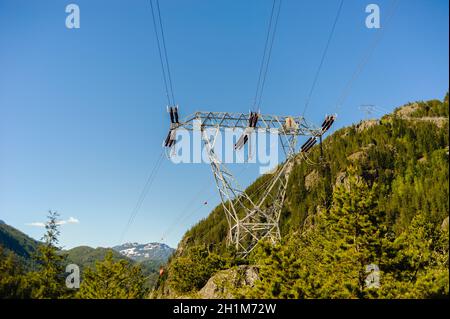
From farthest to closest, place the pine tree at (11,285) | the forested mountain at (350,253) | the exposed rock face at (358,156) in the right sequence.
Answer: the exposed rock face at (358,156), the pine tree at (11,285), the forested mountain at (350,253)

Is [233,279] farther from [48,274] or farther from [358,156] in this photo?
[358,156]

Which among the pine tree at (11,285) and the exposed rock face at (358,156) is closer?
the pine tree at (11,285)

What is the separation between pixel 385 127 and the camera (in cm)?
16412

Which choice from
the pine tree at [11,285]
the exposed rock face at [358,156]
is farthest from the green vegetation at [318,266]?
the exposed rock face at [358,156]

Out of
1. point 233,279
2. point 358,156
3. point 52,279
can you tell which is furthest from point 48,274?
point 358,156

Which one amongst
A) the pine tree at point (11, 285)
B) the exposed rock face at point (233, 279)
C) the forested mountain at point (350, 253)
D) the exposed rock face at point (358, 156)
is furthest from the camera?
the exposed rock face at point (358, 156)

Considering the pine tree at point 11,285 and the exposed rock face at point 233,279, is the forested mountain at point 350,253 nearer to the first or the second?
the exposed rock face at point 233,279

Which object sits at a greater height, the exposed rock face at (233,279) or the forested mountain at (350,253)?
the forested mountain at (350,253)

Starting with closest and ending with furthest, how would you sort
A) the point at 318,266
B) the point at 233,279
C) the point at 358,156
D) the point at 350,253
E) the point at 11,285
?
the point at 350,253 < the point at 11,285 < the point at 233,279 < the point at 318,266 < the point at 358,156

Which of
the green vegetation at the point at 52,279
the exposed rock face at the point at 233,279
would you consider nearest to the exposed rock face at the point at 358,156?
the exposed rock face at the point at 233,279

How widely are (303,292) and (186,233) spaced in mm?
152379

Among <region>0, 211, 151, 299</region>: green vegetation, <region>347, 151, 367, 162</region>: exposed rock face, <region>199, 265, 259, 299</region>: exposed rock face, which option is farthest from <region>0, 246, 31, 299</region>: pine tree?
<region>347, 151, 367, 162</region>: exposed rock face

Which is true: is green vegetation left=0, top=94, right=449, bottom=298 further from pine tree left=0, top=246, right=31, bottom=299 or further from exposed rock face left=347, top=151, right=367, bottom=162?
exposed rock face left=347, top=151, right=367, bottom=162
